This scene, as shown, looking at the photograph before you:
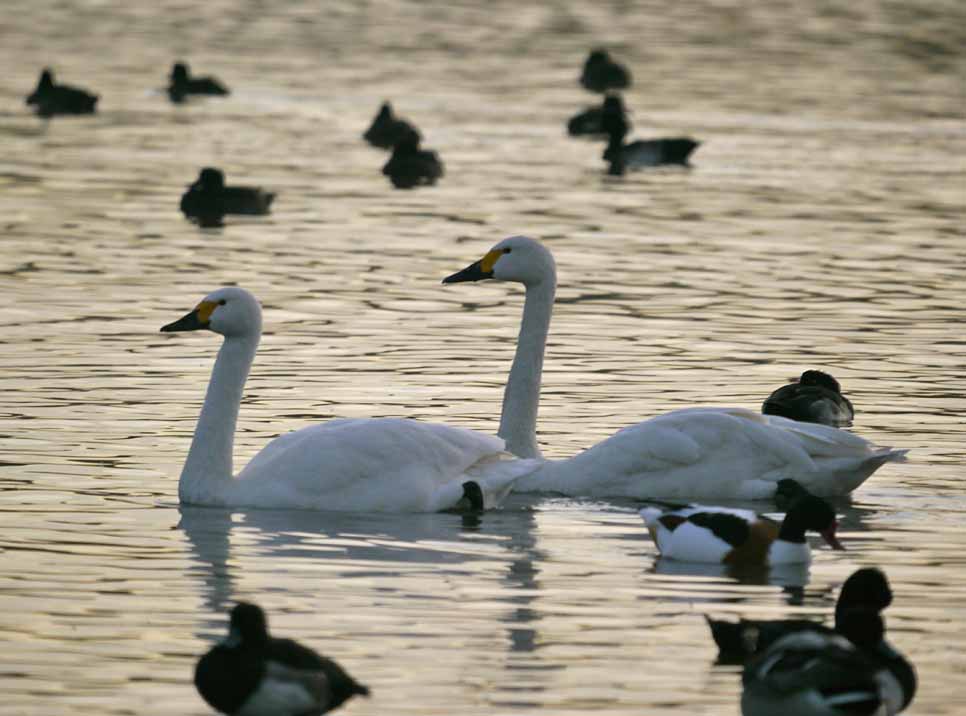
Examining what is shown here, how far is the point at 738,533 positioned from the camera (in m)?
12.3

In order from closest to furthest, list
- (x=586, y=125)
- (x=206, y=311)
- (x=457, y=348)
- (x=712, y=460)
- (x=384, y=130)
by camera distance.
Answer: (x=712, y=460) → (x=206, y=311) → (x=457, y=348) → (x=384, y=130) → (x=586, y=125)

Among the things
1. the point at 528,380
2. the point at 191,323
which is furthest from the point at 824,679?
the point at 528,380

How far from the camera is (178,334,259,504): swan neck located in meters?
13.8

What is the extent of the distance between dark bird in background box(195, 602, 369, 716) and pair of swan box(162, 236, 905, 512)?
4274mm

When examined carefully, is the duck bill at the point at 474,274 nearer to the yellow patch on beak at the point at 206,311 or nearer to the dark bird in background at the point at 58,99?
the yellow patch on beak at the point at 206,311

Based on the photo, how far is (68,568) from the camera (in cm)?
1216

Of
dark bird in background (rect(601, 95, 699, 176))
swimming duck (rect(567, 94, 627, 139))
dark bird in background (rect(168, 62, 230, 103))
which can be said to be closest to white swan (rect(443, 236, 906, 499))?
dark bird in background (rect(601, 95, 699, 176))

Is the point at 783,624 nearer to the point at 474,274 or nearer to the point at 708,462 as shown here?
the point at 708,462

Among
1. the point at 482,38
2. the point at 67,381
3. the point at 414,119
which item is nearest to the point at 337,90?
the point at 414,119

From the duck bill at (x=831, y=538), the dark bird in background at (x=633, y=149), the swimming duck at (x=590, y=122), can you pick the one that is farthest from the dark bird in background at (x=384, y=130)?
the duck bill at (x=831, y=538)

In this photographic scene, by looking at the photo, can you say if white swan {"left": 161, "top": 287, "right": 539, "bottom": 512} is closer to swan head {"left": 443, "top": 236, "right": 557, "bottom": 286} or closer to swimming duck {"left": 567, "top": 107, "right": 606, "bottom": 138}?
swan head {"left": 443, "top": 236, "right": 557, "bottom": 286}

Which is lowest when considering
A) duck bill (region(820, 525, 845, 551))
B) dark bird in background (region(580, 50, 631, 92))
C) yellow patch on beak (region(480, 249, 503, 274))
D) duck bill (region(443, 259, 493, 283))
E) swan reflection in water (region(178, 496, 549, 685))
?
dark bird in background (region(580, 50, 631, 92))

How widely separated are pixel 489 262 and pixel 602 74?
1218 inches

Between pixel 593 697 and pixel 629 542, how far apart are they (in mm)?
3305
